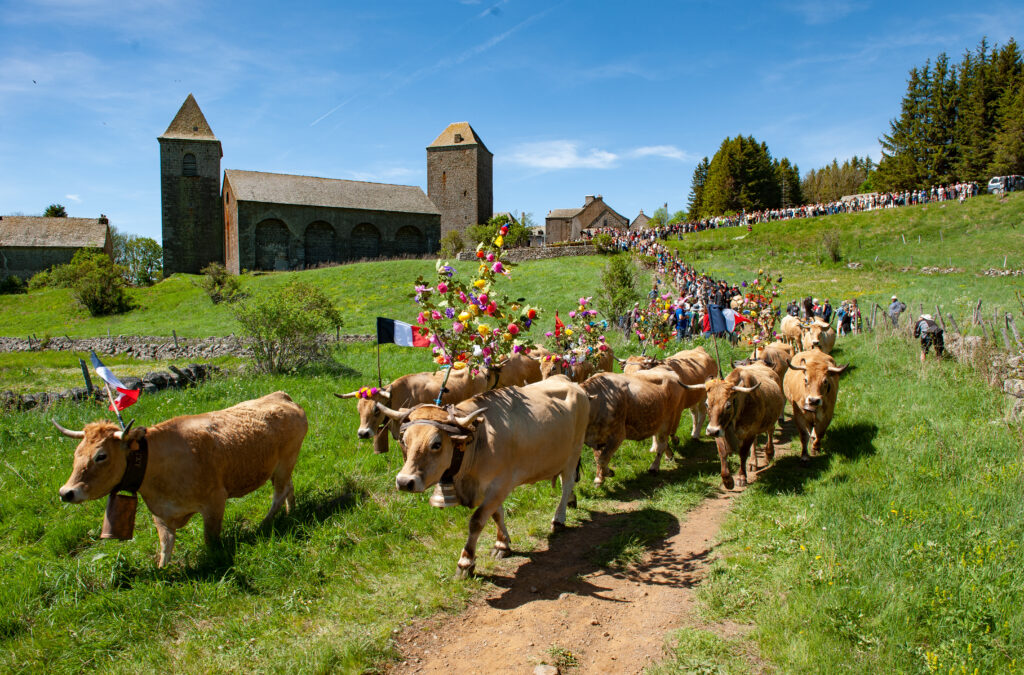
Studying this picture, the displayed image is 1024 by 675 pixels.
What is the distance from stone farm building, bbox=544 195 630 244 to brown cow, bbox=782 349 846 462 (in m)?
75.4

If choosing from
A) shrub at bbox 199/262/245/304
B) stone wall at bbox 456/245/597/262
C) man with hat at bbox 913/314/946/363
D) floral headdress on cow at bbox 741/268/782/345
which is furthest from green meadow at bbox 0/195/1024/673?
stone wall at bbox 456/245/597/262

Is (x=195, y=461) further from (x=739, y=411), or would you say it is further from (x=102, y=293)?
(x=102, y=293)

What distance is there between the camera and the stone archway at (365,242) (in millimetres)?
58250

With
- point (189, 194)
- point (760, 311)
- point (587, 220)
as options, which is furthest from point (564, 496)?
point (587, 220)

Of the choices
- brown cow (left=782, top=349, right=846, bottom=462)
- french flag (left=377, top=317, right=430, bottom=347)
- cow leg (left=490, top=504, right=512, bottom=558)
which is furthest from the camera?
brown cow (left=782, top=349, right=846, bottom=462)

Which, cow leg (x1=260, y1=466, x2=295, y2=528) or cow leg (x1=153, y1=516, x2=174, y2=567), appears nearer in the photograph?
cow leg (x1=153, y1=516, x2=174, y2=567)

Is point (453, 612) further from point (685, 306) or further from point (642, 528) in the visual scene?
point (685, 306)

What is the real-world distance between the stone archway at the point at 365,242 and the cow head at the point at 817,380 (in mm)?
53723

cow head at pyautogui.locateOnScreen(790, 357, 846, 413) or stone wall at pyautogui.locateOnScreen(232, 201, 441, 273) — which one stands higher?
stone wall at pyautogui.locateOnScreen(232, 201, 441, 273)

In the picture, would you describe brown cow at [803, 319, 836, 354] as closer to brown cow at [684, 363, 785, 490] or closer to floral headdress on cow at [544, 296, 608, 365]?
floral headdress on cow at [544, 296, 608, 365]

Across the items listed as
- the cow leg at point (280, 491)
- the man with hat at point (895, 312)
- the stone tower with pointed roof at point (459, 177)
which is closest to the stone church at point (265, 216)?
the stone tower with pointed roof at point (459, 177)

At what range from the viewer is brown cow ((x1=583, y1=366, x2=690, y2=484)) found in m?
8.17

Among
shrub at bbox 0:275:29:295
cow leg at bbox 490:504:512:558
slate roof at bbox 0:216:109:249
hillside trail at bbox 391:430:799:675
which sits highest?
slate roof at bbox 0:216:109:249

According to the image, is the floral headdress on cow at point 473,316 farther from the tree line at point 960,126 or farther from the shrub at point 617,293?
the tree line at point 960,126
